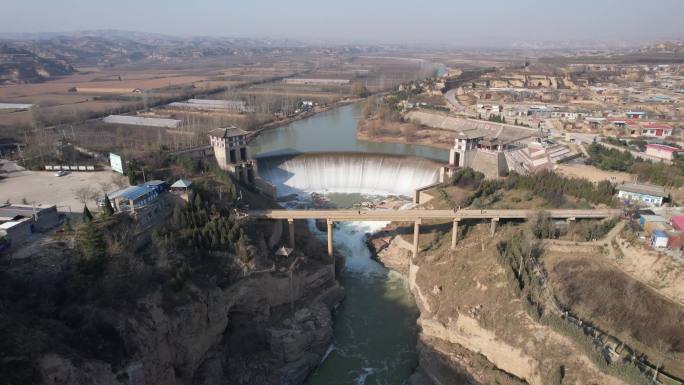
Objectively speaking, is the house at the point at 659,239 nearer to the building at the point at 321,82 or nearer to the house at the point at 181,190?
the house at the point at 181,190

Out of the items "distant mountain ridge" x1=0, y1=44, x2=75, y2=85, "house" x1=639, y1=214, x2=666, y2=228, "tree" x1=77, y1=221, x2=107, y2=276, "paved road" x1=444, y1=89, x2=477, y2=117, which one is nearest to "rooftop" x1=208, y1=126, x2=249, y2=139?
"tree" x1=77, y1=221, x2=107, y2=276

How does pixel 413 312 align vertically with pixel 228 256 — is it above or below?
below

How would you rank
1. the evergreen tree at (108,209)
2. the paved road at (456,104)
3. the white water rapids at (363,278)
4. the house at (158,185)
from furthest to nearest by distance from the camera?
1. the paved road at (456,104)
2. the house at (158,185)
3. the evergreen tree at (108,209)
4. the white water rapids at (363,278)

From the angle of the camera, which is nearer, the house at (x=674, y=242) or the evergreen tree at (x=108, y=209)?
the evergreen tree at (x=108, y=209)

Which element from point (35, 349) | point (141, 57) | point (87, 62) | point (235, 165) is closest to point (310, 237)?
point (235, 165)

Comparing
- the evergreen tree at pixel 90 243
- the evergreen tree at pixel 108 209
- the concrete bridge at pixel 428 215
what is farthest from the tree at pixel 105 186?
the concrete bridge at pixel 428 215

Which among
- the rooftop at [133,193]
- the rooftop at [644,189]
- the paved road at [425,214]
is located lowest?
the paved road at [425,214]

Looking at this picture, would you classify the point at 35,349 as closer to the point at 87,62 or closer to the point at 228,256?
the point at 228,256
